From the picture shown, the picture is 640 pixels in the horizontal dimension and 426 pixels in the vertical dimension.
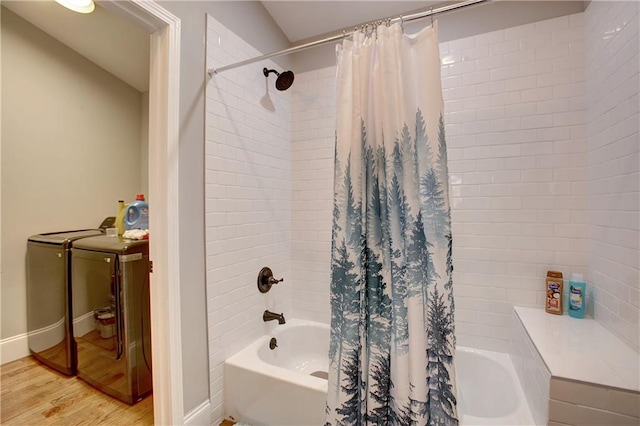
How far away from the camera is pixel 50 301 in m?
1.95

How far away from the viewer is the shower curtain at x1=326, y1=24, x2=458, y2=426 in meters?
0.95

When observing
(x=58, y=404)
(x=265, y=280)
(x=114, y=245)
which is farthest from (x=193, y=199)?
(x=58, y=404)

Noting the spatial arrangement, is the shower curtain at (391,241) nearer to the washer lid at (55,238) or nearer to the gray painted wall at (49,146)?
the washer lid at (55,238)

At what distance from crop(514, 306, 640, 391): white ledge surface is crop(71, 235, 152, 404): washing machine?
6.72 feet

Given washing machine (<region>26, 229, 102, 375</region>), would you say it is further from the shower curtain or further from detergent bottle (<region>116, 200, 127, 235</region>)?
the shower curtain

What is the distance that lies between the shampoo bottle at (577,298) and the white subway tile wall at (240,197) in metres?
1.75

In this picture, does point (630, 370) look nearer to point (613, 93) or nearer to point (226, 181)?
point (613, 93)

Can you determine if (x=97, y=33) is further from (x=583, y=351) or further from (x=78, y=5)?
(x=583, y=351)

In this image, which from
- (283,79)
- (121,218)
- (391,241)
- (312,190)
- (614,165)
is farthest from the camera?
(312,190)

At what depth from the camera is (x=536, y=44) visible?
1.54 meters

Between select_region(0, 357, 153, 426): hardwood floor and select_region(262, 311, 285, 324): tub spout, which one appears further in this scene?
select_region(262, 311, 285, 324): tub spout

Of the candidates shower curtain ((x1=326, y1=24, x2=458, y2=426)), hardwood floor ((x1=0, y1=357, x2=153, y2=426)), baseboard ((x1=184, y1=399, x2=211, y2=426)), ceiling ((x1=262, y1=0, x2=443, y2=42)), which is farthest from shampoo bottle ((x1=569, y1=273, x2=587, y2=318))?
hardwood floor ((x1=0, y1=357, x2=153, y2=426))

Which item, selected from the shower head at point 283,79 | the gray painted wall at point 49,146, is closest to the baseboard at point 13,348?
the gray painted wall at point 49,146

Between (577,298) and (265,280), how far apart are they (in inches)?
70.6
